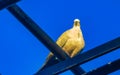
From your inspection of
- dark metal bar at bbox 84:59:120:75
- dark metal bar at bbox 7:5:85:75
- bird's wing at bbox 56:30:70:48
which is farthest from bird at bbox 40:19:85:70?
dark metal bar at bbox 84:59:120:75

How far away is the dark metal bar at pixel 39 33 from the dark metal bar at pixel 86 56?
69 mm

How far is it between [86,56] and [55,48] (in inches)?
8.4

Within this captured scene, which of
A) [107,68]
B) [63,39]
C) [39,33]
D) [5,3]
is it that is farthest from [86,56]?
[63,39]

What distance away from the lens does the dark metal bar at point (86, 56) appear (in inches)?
65.7

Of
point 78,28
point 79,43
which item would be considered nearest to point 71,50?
point 79,43

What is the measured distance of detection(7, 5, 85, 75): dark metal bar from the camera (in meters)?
1.83

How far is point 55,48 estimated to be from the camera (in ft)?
6.07

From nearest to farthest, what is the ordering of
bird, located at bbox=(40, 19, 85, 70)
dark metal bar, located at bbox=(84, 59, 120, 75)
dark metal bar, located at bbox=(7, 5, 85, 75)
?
1. dark metal bar, located at bbox=(84, 59, 120, 75)
2. dark metal bar, located at bbox=(7, 5, 85, 75)
3. bird, located at bbox=(40, 19, 85, 70)

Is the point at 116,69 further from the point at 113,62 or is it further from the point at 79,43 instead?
the point at 79,43

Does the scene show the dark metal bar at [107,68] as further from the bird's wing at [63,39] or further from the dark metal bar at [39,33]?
the bird's wing at [63,39]

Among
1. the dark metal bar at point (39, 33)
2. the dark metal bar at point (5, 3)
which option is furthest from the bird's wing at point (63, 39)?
the dark metal bar at point (5, 3)

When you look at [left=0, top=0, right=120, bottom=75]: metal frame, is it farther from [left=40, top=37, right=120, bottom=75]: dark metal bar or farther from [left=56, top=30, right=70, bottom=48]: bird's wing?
[left=56, top=30, right=70, bottom=48]: bird's wing

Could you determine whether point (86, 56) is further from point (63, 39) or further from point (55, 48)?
point (63, 39)

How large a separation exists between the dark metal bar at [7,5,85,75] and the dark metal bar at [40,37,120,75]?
69mm
